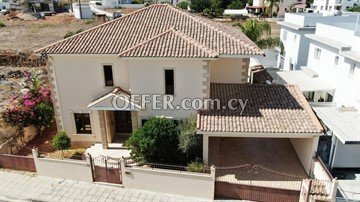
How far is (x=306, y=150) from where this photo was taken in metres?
22.2

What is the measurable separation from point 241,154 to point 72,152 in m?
14.0

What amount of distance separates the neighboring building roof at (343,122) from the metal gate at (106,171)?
15.1 m

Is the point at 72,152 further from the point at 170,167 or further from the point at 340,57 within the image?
the point at 340,57

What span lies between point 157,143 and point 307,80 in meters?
18.3

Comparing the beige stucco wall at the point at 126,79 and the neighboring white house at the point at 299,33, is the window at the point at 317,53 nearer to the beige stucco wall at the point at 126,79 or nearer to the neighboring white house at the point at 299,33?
the neighboring white house at the point at 299,33

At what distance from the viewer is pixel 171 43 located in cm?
2269

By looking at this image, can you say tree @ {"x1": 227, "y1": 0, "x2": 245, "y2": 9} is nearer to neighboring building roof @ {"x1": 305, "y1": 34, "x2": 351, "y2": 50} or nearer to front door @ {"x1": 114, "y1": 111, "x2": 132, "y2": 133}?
neighboring building roof @ {"x1": 305, "y1": 34, "x2": 351, "y2": 50}

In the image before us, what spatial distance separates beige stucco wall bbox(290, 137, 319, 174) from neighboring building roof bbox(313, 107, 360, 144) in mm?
1597

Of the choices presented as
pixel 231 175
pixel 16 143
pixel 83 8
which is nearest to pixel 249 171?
pixel 231 175

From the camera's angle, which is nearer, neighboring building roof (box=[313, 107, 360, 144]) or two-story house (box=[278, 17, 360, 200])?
neighboring building roof (box=[313, 107, 360, 144])

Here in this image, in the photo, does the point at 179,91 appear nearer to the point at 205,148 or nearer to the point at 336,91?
the point at 205,148

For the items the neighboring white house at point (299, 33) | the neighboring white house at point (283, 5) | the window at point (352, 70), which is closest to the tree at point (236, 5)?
the neighboring white house at point (283, 5)

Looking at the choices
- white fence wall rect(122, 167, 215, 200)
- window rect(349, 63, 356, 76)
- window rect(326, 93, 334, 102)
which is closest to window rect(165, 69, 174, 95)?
white fence wall rect(122, 167, 215, 200)

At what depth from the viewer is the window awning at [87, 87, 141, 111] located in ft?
77.7
